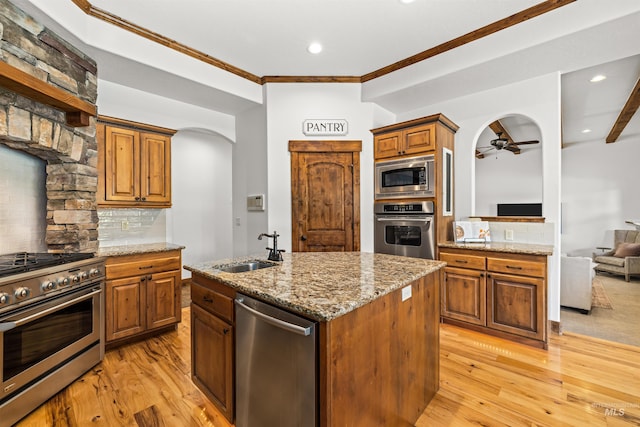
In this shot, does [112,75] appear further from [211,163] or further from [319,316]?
[319,316]

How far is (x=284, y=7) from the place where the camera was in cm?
262

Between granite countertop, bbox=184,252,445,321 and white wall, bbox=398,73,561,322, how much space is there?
6.54 ft

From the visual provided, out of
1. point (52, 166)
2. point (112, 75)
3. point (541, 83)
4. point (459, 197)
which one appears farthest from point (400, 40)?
point (52, 166)

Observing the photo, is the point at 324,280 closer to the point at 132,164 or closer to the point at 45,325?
the point at 45,325

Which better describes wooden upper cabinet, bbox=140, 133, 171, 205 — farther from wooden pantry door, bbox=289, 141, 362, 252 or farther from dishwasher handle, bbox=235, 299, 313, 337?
dishwasher handle, bbox=235, 299, 313, 337

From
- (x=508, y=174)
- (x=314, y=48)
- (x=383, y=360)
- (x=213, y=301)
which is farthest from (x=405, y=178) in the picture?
(x=508, y=174)

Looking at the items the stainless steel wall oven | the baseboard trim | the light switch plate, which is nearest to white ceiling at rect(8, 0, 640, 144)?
the stainless steel wall oven

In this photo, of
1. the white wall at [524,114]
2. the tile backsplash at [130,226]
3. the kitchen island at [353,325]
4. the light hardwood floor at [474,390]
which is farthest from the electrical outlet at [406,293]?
the tile backsplash at [130,226]

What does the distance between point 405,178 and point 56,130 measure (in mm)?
3341

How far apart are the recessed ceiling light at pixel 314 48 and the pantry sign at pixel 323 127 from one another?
2.80 ft

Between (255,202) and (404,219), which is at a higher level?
(255,202)

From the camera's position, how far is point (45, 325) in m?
2.01

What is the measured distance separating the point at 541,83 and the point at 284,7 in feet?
9.04

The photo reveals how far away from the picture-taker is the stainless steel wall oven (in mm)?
3408
